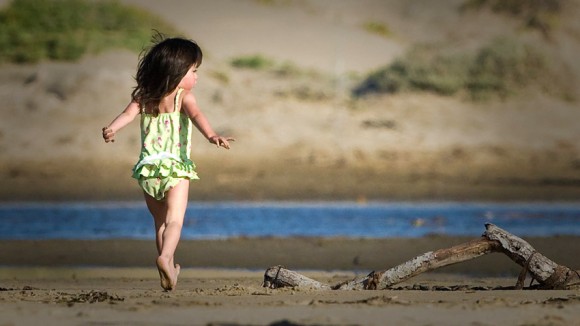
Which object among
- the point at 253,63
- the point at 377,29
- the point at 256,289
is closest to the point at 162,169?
the point at 256,289

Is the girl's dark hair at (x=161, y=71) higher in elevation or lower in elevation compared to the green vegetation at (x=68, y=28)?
lower

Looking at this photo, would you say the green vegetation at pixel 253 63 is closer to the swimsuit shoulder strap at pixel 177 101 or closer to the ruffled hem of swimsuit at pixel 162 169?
the swimsuit shoulder strap at pixel 177 101

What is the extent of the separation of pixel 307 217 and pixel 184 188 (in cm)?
857

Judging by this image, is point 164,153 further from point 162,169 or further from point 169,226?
point 169,226

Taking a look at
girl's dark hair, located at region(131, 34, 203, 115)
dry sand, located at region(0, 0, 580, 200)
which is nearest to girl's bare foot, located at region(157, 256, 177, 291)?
girl's dark hair, located at region(131, 34, 203, 115)

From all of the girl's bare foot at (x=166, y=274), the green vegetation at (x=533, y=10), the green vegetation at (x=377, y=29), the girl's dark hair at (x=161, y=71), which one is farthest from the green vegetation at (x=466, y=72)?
the girl's bare foot at (x=166, y=274)

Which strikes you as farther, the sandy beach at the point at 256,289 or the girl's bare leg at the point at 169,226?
the girl's bare leg at the point at 169,226

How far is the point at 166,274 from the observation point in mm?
7996

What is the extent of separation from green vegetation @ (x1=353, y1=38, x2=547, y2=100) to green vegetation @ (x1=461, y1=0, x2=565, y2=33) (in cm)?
172

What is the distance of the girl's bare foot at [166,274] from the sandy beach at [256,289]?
0.10m

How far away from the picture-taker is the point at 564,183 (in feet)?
68.0

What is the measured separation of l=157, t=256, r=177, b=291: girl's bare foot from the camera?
312 inches

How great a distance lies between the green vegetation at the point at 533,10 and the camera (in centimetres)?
2764

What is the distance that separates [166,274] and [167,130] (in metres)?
0.86
